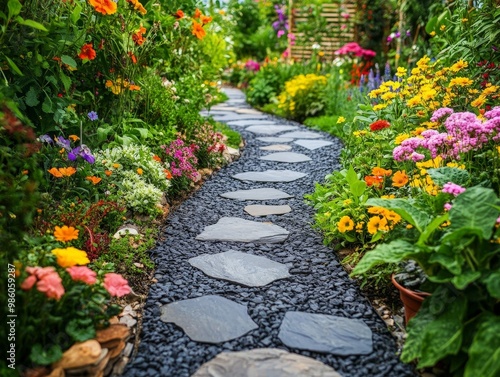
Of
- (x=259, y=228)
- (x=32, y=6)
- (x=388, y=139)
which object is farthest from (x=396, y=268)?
(x=32, y=6)

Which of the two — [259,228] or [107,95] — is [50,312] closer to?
[259,228]

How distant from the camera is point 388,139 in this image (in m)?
3.47

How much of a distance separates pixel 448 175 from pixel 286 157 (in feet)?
9.14

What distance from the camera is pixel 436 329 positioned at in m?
1.68

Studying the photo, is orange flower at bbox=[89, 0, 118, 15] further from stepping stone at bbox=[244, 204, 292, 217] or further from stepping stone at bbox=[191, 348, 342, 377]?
stepping stone at bbox=[191, 348, 342, 377]

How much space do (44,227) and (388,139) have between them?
7.37ft

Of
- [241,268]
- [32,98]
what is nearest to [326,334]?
[241,268]

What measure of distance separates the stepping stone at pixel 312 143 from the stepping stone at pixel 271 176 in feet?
2.95

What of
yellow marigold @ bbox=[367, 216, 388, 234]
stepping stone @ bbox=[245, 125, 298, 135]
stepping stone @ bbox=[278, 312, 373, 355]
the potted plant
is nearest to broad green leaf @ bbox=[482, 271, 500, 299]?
the potted plant

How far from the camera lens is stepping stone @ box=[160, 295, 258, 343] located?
2045mm

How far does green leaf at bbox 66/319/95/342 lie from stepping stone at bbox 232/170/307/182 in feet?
8.64

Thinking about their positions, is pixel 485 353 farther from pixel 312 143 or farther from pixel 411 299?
pixel 312 143

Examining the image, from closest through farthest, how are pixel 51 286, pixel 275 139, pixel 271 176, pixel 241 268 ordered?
pixel 51 286, pixel 241 268, pixel 271 176, pixel 275 139

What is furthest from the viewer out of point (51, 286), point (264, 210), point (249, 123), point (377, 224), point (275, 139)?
point (249, 123)
